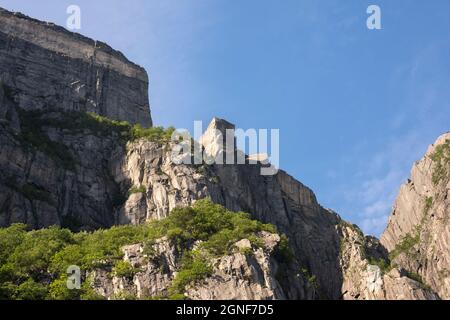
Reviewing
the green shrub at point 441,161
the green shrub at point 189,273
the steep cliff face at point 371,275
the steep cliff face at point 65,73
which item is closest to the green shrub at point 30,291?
the green shrub at point 189,273

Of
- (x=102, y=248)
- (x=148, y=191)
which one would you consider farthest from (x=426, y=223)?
(x=102, y=248)

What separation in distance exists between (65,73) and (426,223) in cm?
4311

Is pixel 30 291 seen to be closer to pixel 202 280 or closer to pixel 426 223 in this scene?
pixel 202 280

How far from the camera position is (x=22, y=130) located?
72250mm

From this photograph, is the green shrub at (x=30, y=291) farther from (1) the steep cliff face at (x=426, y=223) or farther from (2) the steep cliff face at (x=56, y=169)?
(1) the steep cliff face at (x=426, y=223)

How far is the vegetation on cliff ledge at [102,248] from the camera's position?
49656 mm

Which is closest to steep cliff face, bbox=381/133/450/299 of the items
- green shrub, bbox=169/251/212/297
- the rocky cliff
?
the rocky cliff

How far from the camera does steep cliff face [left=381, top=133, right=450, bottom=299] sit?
8288 centimetres

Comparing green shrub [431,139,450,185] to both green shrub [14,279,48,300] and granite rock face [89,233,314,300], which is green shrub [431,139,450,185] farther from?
green shrub [14,279,48,300]

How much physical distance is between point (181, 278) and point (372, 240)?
41.3 metres

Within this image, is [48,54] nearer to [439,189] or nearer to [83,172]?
[83,172]

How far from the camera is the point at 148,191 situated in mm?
71250

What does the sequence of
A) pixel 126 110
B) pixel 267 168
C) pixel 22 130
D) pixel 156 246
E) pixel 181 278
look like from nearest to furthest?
pixel 181 278 < pixel 156 246 < pixel 22 130 < pixel 267 168 < pixel 126 110
